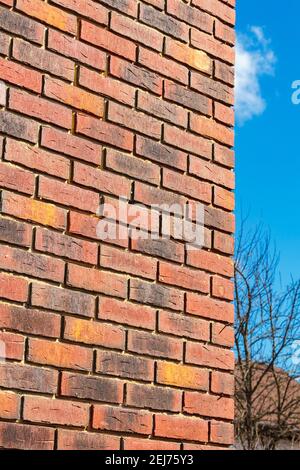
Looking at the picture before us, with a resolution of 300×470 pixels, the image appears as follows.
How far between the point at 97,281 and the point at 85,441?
53cm

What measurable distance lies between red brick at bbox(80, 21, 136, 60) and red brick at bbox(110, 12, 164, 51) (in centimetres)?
3

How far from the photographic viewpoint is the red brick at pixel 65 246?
102 inches

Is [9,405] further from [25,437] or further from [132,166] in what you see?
[132,166]

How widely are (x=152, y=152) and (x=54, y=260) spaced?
0.61 metres

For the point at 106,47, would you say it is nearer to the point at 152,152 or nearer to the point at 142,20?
the point at 142,20

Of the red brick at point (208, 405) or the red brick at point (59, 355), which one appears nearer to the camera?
the red brick at point (59, 355)

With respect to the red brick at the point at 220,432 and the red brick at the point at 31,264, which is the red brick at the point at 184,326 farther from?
the red brick at the point at 31,264

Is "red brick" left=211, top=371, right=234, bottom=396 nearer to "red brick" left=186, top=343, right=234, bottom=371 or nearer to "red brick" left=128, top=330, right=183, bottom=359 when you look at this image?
"red brick" left=186, top=343, right=234, bottom=371

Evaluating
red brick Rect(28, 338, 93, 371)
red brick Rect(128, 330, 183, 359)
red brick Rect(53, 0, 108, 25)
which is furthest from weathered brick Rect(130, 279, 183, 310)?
red brick Rect(53, 0, 108, 25)

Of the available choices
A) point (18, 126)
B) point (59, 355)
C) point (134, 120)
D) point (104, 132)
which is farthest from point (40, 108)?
point (59, 355)

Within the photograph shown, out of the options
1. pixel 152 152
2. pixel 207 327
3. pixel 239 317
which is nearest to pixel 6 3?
pixel 152 152

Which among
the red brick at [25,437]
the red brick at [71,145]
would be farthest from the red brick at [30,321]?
the red brick at [71,145]

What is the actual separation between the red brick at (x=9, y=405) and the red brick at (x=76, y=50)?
1.18 metres

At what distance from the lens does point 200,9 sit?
10.6ft
